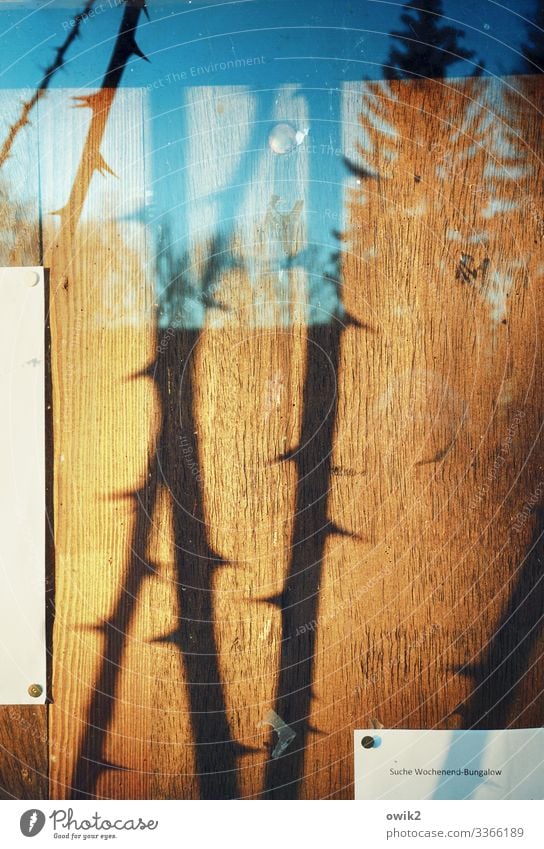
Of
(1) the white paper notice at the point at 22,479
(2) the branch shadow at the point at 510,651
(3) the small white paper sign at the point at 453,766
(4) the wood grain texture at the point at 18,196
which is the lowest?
(3) the small white paper sign at the point at 453,766

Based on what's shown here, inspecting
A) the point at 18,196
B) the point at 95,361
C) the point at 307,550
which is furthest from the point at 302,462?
the point at 18,196

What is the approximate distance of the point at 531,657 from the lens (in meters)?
0.69

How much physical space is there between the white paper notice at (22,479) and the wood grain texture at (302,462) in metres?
0.02

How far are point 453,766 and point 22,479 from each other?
45 centimetres

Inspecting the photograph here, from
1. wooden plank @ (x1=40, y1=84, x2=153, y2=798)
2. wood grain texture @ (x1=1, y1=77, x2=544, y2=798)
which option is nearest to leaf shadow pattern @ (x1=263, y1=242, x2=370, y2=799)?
wood grain texture @ (x1=1, y1=77, x2=544, y2=798)

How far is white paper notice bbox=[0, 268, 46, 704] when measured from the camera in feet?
2.24

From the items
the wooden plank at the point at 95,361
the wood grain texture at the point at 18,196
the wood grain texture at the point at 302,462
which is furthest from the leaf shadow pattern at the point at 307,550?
the wood grain texture at the point at 18,196

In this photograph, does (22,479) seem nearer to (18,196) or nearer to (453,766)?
(18,196)

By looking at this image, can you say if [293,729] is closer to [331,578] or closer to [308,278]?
[331,578]

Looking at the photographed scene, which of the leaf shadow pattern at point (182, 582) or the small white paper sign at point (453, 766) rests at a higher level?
the leaf shadow pattern at point (182, 582)

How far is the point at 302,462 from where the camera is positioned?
0.69m

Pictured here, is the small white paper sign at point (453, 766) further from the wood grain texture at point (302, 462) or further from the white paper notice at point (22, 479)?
the white paper notice at point (22, 479)

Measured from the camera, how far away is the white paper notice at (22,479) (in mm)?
682
